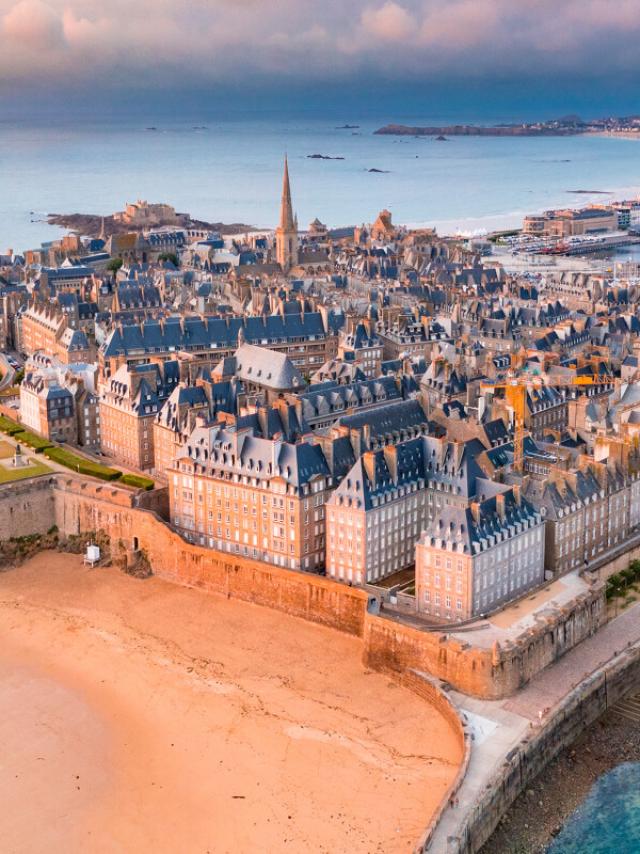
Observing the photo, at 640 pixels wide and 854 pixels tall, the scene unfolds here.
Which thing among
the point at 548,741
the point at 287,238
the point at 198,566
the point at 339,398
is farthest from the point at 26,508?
the point at 287,238

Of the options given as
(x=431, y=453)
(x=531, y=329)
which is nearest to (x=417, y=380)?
(x=431, y=453)

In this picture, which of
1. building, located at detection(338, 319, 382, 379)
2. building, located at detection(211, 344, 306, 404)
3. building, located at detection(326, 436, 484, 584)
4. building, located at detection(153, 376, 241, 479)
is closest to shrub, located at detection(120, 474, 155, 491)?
building, located at detection(153, 376, 241, 479)

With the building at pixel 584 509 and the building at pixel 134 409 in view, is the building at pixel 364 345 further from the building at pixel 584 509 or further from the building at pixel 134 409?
the building at pixel 584 509

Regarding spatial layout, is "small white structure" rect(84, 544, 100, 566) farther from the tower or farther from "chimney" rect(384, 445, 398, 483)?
the tower

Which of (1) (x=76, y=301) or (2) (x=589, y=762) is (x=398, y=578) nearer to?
(2) (x=589, y=762)

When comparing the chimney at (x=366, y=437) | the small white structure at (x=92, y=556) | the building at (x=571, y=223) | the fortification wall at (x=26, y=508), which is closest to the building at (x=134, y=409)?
the fortification wall at (x=26, y=508)
